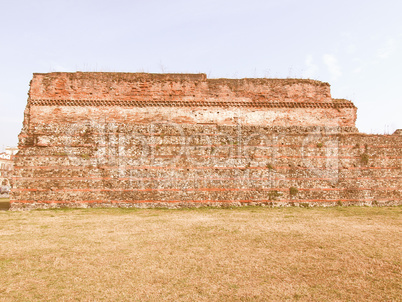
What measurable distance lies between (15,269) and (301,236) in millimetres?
4696

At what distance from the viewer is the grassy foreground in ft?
10.8

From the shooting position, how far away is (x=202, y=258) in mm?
4363

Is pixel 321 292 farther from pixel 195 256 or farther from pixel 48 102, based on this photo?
pixel 48 102

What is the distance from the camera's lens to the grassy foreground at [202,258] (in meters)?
3.29

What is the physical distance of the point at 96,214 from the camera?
8125 millimetres

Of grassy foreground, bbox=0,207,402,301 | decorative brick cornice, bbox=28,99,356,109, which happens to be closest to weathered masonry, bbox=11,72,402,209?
grassy foreground, bbox=0,207,402,301

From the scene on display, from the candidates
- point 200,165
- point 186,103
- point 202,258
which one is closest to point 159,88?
point 186,103

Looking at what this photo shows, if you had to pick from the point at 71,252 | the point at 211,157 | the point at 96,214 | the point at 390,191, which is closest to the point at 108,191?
the point at 96,214

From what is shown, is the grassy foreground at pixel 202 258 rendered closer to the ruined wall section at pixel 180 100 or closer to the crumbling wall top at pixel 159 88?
the ruined wall section at pixel 180 100

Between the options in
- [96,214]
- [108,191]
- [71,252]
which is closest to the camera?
[71,252]

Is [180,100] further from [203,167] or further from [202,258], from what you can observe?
[202,258]

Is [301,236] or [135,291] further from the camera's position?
[301,236]

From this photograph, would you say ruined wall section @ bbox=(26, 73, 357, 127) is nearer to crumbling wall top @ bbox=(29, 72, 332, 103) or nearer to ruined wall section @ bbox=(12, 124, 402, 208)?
crumbling wall top @ bbox=(29, 72, 332, 103)

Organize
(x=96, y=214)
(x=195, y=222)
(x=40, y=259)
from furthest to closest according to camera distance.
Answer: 1. (x=96, y=214)
2. (x=195, y=222)
3. (x=40, y=259)
